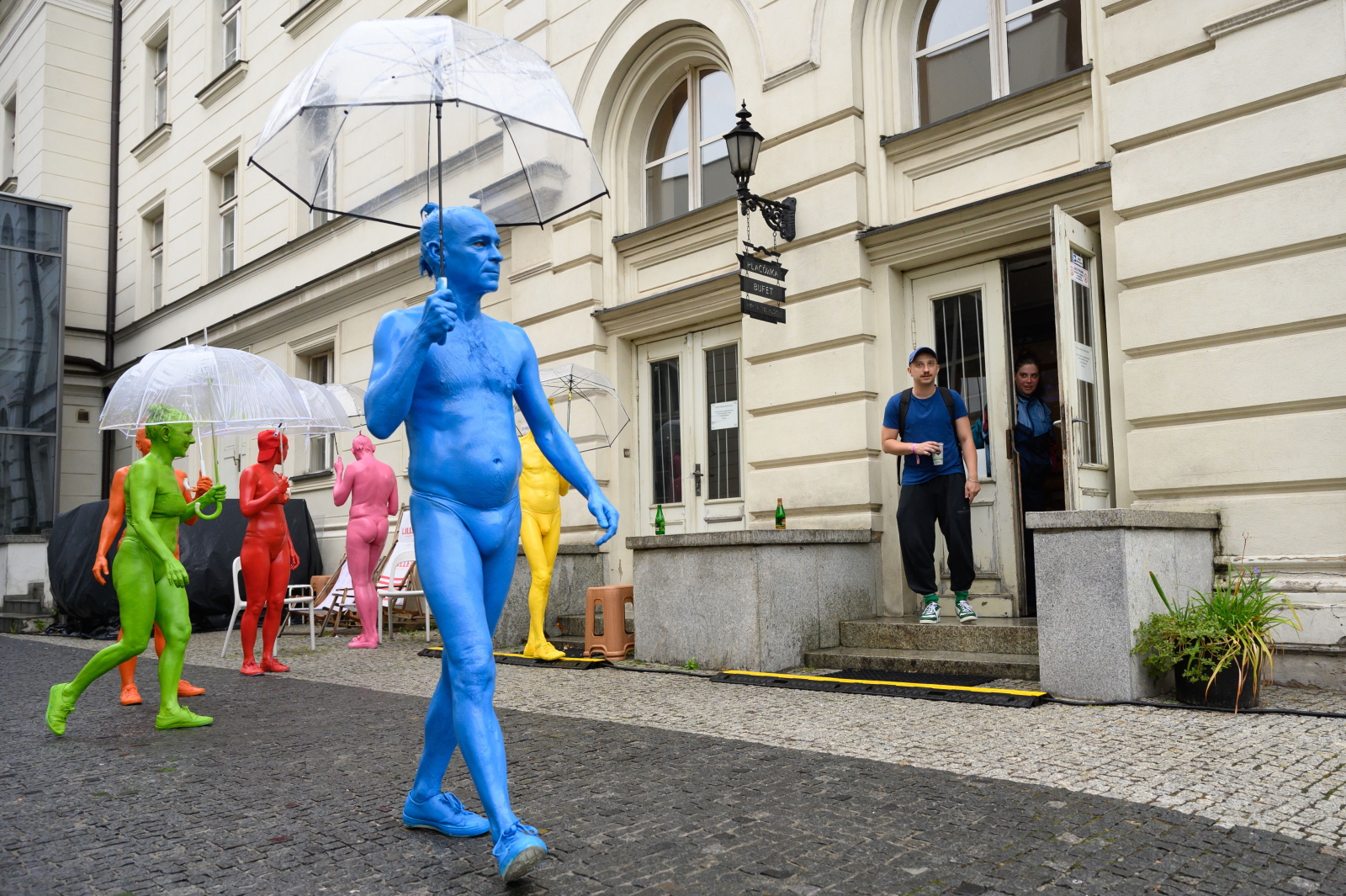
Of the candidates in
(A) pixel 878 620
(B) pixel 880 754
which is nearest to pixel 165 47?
(A) pixel 878 620

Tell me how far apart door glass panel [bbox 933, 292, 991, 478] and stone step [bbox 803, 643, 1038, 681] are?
5.87 ft

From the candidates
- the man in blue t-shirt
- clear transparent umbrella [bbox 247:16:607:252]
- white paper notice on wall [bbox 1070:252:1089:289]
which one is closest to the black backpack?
the man in blue t-shirt

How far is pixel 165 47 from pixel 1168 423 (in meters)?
22.0

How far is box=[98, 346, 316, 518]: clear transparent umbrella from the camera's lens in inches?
279

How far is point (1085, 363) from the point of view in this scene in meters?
7.09

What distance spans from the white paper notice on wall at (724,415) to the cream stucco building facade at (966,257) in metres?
0.15

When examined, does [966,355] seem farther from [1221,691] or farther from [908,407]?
[1221,691]

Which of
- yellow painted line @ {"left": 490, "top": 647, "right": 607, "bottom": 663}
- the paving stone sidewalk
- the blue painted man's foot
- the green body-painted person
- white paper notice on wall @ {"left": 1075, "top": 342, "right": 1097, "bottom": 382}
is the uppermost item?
white paper notice on wall @ {"left": 1075, "top": 342, "right": 1097, "bottom": 382}

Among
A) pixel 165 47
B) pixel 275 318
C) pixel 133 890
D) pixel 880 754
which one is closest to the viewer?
pixel 133 890

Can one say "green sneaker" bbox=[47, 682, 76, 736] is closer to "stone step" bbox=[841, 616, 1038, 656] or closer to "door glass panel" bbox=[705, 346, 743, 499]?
"stone step" bbox=[841, 616, 1038, 656]

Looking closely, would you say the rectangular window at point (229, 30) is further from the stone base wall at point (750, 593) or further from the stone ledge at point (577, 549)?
the stone base wall at point (750, 593)

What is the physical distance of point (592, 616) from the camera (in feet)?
28.7

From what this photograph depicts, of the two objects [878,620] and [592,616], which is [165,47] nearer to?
[592,616]

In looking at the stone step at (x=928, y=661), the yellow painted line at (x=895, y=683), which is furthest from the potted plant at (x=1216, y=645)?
the stone step at (x=928, y=661)
